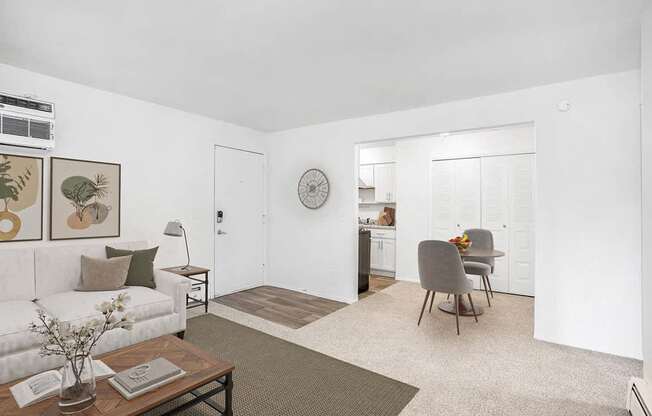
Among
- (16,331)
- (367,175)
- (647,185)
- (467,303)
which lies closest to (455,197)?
(467,303)

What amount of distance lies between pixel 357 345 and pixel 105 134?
3340 millimetres

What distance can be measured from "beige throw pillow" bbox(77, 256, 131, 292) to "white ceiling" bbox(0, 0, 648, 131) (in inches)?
67.4

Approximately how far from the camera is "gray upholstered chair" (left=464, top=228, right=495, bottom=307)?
4199 mm

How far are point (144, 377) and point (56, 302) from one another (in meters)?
1.57

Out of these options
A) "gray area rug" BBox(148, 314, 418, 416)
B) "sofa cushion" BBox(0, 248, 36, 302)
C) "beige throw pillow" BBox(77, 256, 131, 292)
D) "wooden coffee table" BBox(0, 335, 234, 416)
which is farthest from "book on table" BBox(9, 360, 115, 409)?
"sofa cushion" BBox(0, 248, 36, 302)

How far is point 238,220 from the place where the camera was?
490cm

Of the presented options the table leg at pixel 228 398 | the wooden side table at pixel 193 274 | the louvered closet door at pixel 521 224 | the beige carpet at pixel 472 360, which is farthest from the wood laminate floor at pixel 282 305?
the louvered closet door at pixel 521 224

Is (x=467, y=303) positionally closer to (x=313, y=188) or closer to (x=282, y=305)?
(x=282, y=305)

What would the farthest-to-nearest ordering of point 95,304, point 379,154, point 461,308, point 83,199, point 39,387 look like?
point 379,154
point 461,308
point 83,199
point 95,304
point 39,387

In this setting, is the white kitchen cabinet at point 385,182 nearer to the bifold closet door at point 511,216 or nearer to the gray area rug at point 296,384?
the bifold closet door at point 511,216

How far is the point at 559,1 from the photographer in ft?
6.37

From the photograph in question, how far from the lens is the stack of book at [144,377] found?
1.56m

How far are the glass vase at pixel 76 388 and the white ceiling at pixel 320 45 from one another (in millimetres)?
2003

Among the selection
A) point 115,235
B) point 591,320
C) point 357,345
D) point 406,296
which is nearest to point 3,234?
point 115,235
